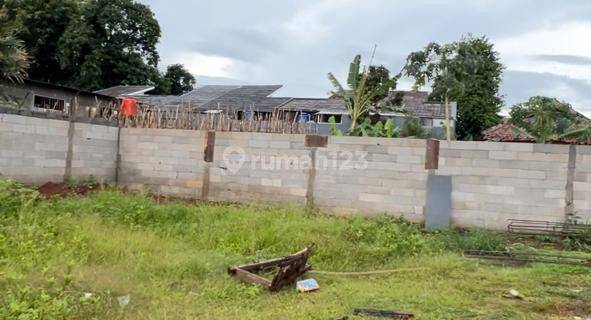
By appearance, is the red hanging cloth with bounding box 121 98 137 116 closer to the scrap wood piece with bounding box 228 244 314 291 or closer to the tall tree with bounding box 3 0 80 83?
the scrap wood piece with bounding box 228 244 314 291

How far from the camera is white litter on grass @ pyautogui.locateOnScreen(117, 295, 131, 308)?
13.0ft

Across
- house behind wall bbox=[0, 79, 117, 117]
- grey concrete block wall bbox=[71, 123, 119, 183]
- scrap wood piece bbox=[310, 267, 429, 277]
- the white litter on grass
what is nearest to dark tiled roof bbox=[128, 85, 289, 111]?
house behind wall bbox=[0, 79, 117, 117]

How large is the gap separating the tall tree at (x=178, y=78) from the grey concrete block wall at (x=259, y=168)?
1132 inches

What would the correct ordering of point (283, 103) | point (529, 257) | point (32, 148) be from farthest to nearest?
point (283, 103), point (32, 148), point (529, 257)

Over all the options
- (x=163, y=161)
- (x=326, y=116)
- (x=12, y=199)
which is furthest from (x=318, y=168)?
(x=326, y=116)

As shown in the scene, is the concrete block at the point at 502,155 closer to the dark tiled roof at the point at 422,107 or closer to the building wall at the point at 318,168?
the building wall at the point at 318,168

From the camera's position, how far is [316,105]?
25828 mm

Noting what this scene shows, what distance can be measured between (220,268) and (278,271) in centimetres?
65

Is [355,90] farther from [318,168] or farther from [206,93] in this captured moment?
[206,93]

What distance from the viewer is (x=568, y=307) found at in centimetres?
454

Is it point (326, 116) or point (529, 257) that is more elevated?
point (326, 116)

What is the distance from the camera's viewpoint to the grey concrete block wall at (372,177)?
864 cm

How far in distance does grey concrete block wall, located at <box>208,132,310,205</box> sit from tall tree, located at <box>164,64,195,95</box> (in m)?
28.7

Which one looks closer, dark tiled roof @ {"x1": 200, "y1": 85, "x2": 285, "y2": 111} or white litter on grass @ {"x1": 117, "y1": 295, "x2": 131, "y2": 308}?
white litter on grass @ {"x1": 117, "y1": 295, "x2": 131, "y2": 308}
